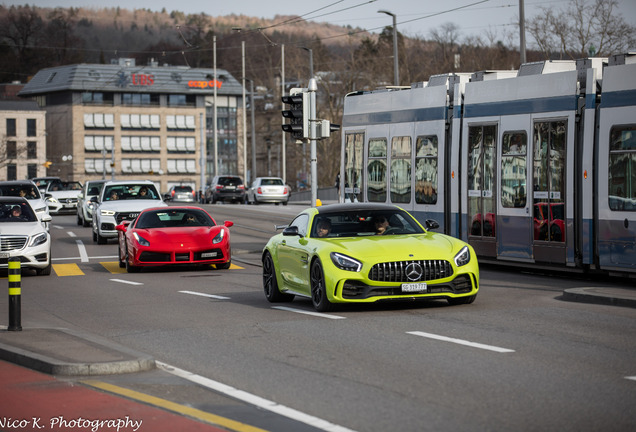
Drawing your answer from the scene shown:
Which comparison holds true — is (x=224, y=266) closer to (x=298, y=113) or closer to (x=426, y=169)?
(x=298, y=113)

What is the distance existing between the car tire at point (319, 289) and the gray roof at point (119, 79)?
129 meters

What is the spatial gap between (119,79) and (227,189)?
72074 millimetres

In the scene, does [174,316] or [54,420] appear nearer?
[54,420]

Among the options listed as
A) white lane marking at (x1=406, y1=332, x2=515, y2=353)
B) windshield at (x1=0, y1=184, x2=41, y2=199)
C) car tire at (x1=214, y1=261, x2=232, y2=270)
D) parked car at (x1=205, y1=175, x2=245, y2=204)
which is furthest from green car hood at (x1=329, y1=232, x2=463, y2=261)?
parked car at (x1=205, y1=175, x2=245, y2=204)

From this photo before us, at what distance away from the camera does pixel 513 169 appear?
2055 cm

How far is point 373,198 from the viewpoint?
25844mm

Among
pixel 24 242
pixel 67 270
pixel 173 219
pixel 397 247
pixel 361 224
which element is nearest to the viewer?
pixel 397 247

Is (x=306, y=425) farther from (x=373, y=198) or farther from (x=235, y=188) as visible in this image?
(x=235, y=188)

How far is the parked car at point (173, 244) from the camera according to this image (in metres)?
22.8

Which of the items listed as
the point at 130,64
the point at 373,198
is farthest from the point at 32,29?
the point at 373,198

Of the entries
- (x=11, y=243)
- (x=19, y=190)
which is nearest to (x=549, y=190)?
(x=11, y=243)

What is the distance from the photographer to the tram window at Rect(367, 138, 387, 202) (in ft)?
83.4

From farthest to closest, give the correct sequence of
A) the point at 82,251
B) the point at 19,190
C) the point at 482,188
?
the point at 19,190
the point at 82,251
the point at 482,188

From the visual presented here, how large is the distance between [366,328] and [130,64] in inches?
5356
